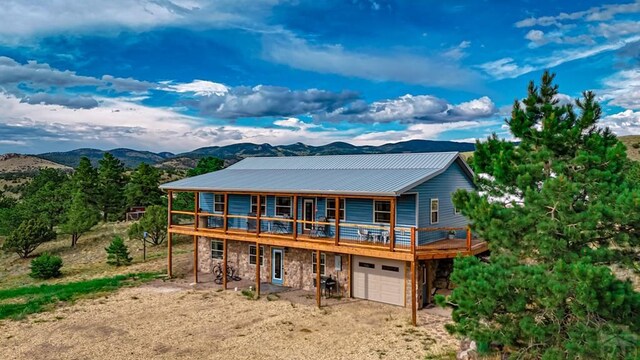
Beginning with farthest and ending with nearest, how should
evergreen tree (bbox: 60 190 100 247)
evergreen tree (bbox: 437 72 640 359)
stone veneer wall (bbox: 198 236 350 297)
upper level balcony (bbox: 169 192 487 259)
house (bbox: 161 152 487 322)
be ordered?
evergreen tree (bbox: 60 190 100 247)
stone veneer wall (bbox: 198 236 350 297)
house (bbox: 161 152 487 322)
upper level balcony (bbox: 169 192 487 259)
evergreen tree (bbox: 437 72 640 359)

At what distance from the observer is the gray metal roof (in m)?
15.9

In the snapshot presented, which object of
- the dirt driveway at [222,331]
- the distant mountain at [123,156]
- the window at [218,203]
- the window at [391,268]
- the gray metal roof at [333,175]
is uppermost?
the distant mountain at [123,156]

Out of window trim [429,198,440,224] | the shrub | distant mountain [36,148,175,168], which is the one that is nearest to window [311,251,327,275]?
window trim [429,198,440,224]

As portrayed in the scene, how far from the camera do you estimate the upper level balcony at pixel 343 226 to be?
15469mm

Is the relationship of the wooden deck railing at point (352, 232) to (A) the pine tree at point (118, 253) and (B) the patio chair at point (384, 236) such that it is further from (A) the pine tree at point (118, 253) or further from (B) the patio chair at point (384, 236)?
(A) the pine tree at point (118, 253)

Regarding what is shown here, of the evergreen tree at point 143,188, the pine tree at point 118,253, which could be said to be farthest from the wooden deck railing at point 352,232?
the evergreen tree at point 143,188

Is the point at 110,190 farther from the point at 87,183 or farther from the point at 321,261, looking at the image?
the point at 321,261

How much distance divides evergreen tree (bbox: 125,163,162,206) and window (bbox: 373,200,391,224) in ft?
101

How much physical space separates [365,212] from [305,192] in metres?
2.60

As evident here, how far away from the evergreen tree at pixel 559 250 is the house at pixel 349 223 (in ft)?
14.9

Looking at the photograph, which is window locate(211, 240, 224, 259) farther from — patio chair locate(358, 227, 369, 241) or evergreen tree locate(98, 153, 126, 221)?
evergreen tree locate(98, 153, 126, 221)

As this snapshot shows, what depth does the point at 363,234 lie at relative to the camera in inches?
663

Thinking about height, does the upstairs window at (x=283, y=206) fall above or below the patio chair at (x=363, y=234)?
above

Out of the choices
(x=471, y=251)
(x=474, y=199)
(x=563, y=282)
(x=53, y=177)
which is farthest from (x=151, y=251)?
(x=53, y=177)
